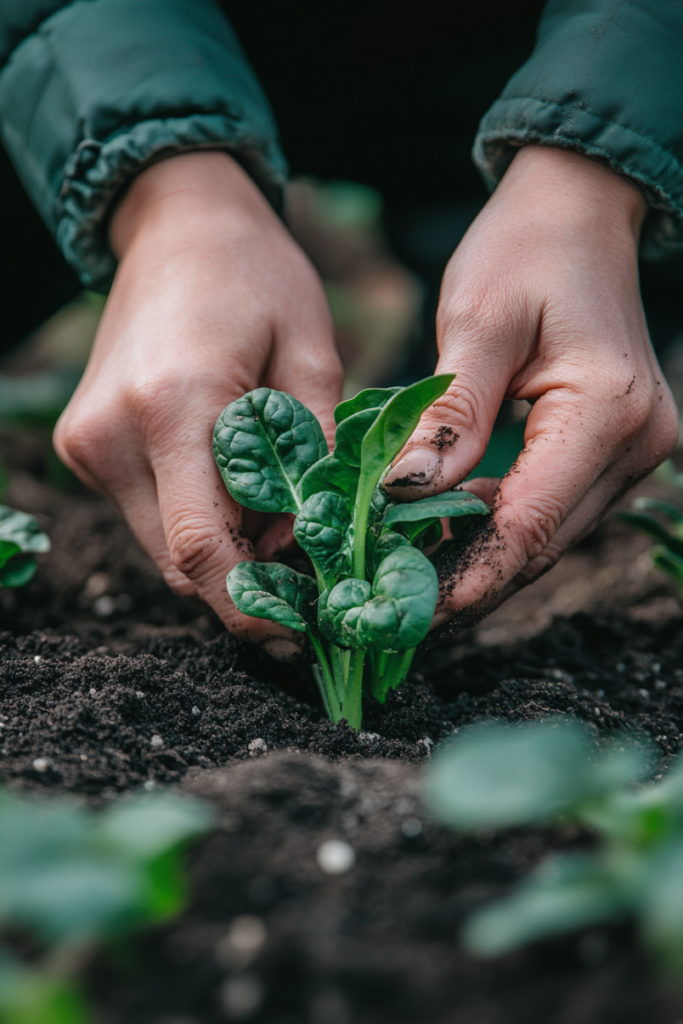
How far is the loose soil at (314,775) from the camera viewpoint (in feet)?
2.28

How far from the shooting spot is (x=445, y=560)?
4.96ft

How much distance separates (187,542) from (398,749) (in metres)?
0.61

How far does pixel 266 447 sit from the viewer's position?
1469 mm

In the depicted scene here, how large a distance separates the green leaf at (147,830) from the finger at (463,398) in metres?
0.80

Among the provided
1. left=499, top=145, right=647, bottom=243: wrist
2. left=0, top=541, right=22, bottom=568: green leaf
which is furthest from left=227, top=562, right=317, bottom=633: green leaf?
left=499, top=145, right=647, bottom=243: wrist

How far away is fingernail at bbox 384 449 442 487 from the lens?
1.37m

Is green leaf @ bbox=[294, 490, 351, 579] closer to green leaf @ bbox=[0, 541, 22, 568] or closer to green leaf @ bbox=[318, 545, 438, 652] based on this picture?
green leaf @ bbox=[318, 545, 438, 652]

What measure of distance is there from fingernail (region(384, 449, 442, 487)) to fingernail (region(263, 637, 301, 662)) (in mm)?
444

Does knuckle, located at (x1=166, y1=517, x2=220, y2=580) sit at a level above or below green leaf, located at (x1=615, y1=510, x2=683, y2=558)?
above

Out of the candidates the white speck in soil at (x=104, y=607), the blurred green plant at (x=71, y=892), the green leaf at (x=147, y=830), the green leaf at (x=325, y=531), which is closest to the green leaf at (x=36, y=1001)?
the blurred green plant at (x=71, y=892)

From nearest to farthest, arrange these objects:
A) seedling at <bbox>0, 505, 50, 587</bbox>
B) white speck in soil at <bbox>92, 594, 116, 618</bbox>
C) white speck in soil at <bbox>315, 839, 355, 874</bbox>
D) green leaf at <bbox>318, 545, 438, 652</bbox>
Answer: white speck in soil at <bbox>315, 839, 355, 874</bbox>, green leaf at <bbox>318, 545, 438, 652</bbox>, seedling at <bbox>0, 505, 50, 587</bbox>, white speck in soil at <bbox>92, 594, 116, 618</bbox>

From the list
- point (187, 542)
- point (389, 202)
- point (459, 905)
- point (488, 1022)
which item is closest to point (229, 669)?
point (187, 542)

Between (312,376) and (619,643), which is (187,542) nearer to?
(312,376)

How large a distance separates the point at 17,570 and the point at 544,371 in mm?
1409
